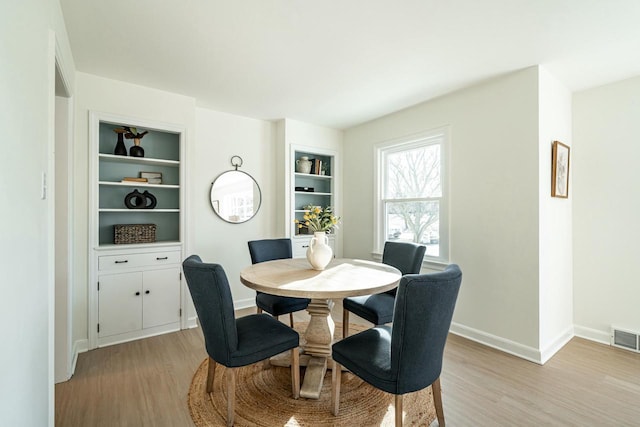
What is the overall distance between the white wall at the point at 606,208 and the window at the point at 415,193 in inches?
50.9

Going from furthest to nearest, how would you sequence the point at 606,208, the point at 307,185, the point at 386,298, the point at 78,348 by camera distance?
the point at 307,185
the point at 606,208
the point at 78,348
the point at 386,298

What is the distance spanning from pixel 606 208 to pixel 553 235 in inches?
26.8

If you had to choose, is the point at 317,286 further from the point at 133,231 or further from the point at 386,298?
the point at 133,231

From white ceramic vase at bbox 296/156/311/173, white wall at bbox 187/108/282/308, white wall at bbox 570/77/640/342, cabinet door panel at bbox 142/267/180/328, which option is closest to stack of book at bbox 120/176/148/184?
white wall at bbox 187/108/282/308

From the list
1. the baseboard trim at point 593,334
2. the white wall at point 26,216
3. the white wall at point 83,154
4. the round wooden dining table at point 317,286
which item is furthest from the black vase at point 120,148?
the baseboard trim at point 593,334

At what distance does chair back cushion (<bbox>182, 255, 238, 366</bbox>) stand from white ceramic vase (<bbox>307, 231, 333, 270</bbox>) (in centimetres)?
79

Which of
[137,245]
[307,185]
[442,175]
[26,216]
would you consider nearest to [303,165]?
[307,185]

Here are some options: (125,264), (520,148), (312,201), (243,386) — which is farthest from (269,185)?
(520,148)

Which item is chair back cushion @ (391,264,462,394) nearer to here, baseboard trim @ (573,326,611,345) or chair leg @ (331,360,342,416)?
chair leg @ (331,360,342,416)

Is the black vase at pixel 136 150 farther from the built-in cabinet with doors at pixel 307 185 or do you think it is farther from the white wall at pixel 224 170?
the built-in cabinet with doors at pixel 307 185

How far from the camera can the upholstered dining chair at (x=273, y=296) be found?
8.02 feet

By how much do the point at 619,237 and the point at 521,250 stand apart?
1.06 metres

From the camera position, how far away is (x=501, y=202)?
270 cm

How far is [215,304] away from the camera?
1.60 m
